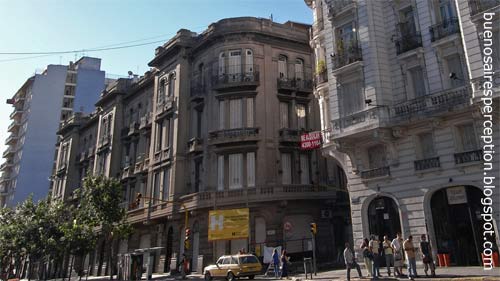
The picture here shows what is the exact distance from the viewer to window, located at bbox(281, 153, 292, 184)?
32.0 meters

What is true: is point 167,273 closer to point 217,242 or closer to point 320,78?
point 217,242

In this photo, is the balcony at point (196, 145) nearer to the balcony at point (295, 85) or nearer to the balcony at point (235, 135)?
the balcony at point (235, 135)

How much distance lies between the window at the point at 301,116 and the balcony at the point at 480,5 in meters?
16.4

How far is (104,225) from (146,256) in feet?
21.2

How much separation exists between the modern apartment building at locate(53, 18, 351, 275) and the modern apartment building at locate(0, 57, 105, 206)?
140 ft

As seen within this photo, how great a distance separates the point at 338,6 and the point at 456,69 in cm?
850

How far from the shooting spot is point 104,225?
33188 millimetres

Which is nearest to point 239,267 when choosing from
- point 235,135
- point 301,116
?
point 235,135

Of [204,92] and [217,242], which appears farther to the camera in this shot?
[204,92]

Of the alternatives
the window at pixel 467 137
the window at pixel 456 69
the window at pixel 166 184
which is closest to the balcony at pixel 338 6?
the window at pixel 456 69

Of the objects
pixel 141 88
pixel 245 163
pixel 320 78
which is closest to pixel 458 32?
pixel 320 78

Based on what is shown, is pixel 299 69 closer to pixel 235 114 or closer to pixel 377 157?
pixel 235 114

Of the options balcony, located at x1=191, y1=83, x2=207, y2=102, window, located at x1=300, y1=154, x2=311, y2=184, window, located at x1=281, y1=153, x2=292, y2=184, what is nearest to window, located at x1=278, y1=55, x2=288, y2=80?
balcony, located at x1=191, y1=83, x2=207, y2=102

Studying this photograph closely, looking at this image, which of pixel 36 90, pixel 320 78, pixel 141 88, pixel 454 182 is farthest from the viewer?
pixel 36 90
